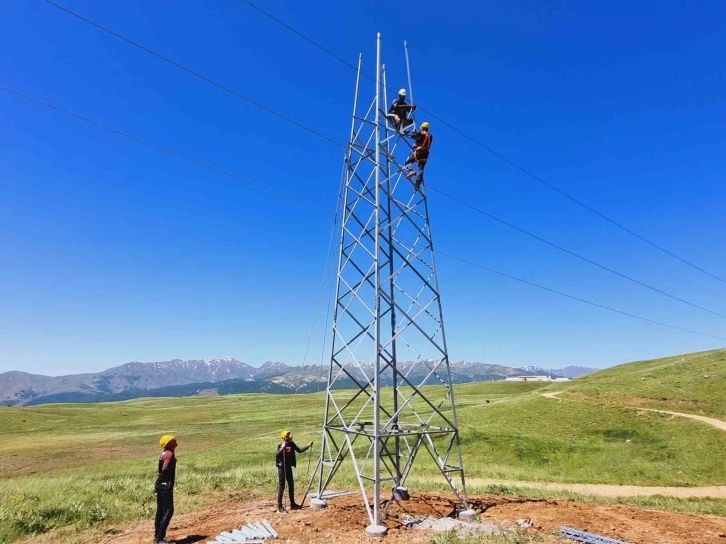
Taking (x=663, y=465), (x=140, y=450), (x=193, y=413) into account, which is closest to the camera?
(x=663, y=465)

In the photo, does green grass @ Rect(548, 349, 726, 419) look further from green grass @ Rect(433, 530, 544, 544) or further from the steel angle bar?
green grass @ Rect(433, 530, 544, 544)

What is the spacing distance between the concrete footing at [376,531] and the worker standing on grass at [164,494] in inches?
211

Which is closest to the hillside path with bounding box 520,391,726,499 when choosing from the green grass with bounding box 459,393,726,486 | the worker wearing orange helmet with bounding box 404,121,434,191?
the green grass with bounding box 459,393,726,486

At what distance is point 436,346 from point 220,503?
11.3 m

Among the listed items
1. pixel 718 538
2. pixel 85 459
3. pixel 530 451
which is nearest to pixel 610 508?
pixel 718 538

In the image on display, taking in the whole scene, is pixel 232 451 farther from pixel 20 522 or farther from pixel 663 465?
pixel 663 465

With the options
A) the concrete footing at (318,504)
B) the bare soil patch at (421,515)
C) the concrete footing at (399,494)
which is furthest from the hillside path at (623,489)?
the concrete footing at (318,504)

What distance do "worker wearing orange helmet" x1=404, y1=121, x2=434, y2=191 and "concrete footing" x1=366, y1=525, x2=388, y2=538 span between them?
11.3 metres

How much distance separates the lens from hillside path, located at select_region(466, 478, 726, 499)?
25.5 metres

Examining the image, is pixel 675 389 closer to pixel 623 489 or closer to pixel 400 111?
pixel 623 489

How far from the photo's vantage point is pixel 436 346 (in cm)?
1523

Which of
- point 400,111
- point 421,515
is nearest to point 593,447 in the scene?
point 421,515

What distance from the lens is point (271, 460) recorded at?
38469mm

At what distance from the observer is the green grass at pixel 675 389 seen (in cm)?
4650
